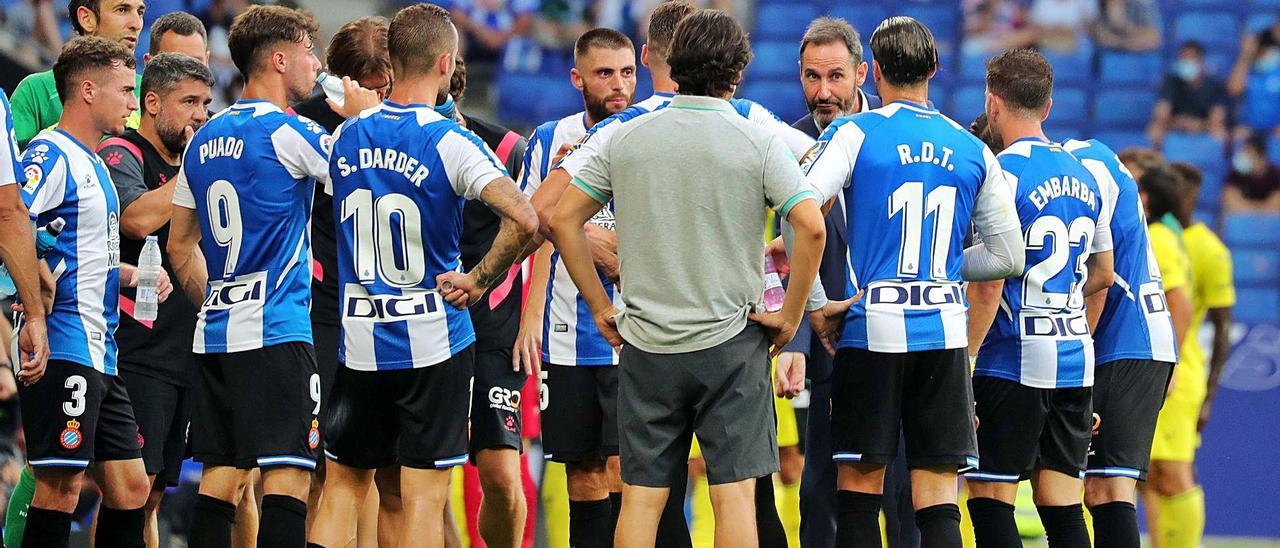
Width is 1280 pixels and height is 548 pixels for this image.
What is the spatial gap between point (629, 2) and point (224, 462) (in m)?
10.4

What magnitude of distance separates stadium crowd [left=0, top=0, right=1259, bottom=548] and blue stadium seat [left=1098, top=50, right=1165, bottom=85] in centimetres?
892

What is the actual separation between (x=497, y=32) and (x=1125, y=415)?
967 centimetres

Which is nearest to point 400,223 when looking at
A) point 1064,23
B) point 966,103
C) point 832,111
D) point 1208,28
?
point 832,111

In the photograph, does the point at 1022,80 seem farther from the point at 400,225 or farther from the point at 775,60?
the point at 775,60

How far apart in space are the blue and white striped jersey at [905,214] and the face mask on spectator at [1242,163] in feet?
32.4

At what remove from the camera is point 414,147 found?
528 centimetres

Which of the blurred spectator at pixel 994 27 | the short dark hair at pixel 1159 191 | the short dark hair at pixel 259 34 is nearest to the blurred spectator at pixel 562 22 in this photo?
the blurred spectator at pixel 994 27

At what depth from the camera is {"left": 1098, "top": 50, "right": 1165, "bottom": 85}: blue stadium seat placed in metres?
15.1

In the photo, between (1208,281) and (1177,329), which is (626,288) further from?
(1208,281)

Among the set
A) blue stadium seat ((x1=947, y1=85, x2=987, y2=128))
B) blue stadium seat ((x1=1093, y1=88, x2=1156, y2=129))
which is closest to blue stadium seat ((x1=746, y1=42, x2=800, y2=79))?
blue stadium seat ((x1=947, y1=85, x2=987, y2=128))

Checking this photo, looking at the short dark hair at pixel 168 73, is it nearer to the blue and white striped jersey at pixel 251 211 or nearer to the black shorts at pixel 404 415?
the blue and white striped jersey at pixel 251 211

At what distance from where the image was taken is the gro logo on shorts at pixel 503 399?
640cm

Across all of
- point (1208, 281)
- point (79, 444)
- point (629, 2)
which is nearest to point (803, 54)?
point (79, 444)

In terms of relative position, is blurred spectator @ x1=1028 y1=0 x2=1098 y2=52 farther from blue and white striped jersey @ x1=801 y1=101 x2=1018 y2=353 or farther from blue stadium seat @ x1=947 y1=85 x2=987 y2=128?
blue and white striped jersey @ x1=801 y1=101 x2=1018 y2=353
